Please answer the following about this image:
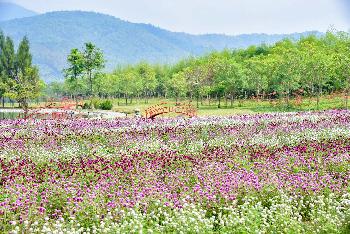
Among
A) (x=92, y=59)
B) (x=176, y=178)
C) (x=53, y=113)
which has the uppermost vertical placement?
(x=92, y=59)

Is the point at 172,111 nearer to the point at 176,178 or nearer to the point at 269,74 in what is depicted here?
the point at 176,178

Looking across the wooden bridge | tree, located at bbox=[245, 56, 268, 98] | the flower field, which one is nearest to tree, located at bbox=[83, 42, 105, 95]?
the wooden bridge

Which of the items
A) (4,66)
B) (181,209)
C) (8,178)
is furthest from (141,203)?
(4,66)

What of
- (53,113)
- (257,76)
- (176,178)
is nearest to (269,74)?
(257,76)

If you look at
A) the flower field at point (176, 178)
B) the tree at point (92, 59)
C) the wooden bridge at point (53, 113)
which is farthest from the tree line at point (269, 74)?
the flower field at point (176, 178)

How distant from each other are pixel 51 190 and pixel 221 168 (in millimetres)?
4469

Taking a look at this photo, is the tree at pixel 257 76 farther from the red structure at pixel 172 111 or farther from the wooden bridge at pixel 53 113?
the wooden bridge at pixel 53 113

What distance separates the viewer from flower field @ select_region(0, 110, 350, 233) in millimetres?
8133

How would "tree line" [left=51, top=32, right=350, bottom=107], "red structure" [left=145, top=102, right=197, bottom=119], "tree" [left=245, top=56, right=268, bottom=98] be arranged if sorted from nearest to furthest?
1. "red structure" [left=145, top=102, right=197, bottom=119]
2. "tree line" [left=51, top=32, right=350, bottom=107]
3. "tree" [left=245, top=56, right=268, bottom=98]

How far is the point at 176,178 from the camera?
1136 centimetres

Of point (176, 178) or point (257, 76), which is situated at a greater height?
point (257, 76)

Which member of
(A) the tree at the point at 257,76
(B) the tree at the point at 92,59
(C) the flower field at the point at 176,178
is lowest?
(C) the flower field at the point at 176,178

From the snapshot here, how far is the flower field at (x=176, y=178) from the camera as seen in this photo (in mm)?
8133

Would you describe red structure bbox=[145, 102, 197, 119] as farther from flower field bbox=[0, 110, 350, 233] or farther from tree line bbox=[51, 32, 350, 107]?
tree line bbox=[51, 32, 350, 107]
